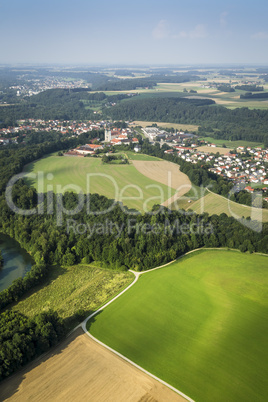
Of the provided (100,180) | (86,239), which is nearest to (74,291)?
(86,239)

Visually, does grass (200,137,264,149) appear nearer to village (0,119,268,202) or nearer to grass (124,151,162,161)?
village (0,119,268,202)

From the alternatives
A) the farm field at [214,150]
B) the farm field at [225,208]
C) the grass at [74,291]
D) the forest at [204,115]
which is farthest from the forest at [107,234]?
the forest at [204,115]

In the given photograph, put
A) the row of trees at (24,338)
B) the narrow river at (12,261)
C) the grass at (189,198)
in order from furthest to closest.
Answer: the grass at (189,198) → the narrow river at (12,261) → the row of trees at (24,338)

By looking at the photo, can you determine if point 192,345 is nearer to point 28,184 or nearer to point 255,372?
point 255,372

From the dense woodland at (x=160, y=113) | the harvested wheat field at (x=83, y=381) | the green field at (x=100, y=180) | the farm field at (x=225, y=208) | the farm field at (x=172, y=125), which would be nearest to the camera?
the harvested wheat field at (x=83, y=381)

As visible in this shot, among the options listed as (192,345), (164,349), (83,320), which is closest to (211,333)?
(192,345)

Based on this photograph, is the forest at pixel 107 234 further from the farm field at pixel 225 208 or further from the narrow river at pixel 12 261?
the farm field at pixel 225 208
